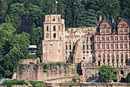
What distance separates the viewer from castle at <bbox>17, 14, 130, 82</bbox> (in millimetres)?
119812

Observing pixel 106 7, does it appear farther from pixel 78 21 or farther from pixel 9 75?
pixel 9 75

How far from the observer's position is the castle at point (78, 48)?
11981cm

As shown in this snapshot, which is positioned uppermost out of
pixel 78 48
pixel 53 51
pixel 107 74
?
pixel 78 48

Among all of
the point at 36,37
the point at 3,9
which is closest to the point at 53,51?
the point at 36,37

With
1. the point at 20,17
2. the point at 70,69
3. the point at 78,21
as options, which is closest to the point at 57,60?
the point at 70,69

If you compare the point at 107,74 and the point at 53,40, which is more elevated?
the point at 53,40

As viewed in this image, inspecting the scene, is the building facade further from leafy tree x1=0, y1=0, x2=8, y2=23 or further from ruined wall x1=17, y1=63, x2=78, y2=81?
leafy tree x1=0, y1=0, x2=8, y2=23

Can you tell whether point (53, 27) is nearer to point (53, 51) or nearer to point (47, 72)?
point (53, 51)

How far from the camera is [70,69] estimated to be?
12000cm

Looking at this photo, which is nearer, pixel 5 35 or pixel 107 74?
pixel 107 74

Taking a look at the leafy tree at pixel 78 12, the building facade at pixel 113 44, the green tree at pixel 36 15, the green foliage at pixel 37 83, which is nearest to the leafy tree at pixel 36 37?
the green tree at pixel 36 15

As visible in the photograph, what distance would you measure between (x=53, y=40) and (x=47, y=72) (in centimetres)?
652

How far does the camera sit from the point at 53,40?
122 metres

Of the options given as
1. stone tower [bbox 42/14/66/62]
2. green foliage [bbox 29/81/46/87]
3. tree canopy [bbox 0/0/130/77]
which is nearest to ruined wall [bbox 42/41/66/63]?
stone tower [bbox 42/14/66/62]
